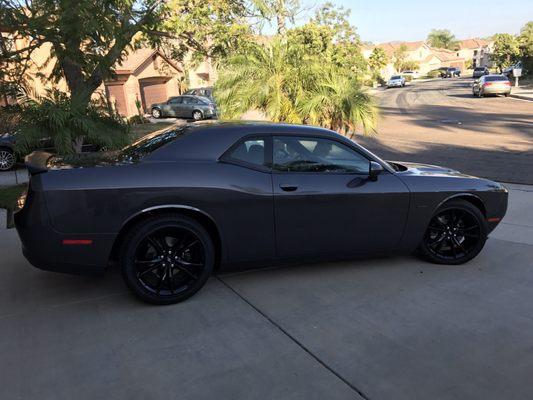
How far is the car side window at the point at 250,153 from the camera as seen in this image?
13.5ft

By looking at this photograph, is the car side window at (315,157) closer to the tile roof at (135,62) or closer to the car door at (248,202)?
the car door at (248,202)

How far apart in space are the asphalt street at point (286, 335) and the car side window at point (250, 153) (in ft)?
3.61

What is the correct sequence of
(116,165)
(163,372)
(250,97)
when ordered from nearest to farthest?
(163,372)
(116,165)
(250,97)

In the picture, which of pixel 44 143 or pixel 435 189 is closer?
pixel 435 189

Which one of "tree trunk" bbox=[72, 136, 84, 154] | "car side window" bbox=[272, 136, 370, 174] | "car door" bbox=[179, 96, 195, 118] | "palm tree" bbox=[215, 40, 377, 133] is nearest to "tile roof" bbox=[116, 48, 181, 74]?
"car door" bbox=[179, 96, 195, 118]

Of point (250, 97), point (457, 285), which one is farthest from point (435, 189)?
point (250, 97)

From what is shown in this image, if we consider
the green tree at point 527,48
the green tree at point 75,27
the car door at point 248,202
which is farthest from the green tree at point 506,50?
the car door at point 248,202

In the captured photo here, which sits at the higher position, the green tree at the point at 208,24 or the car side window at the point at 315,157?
the green tree at the point at 208,24

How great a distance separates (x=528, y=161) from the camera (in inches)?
415

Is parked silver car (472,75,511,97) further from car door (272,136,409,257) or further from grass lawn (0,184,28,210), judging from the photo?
car door (272,136,409,257)

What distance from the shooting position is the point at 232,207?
3975 mm

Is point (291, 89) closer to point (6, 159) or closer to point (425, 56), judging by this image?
point (6, 159)

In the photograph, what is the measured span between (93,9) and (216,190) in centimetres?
476

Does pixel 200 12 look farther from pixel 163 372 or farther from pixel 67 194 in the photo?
pixel 163 372
